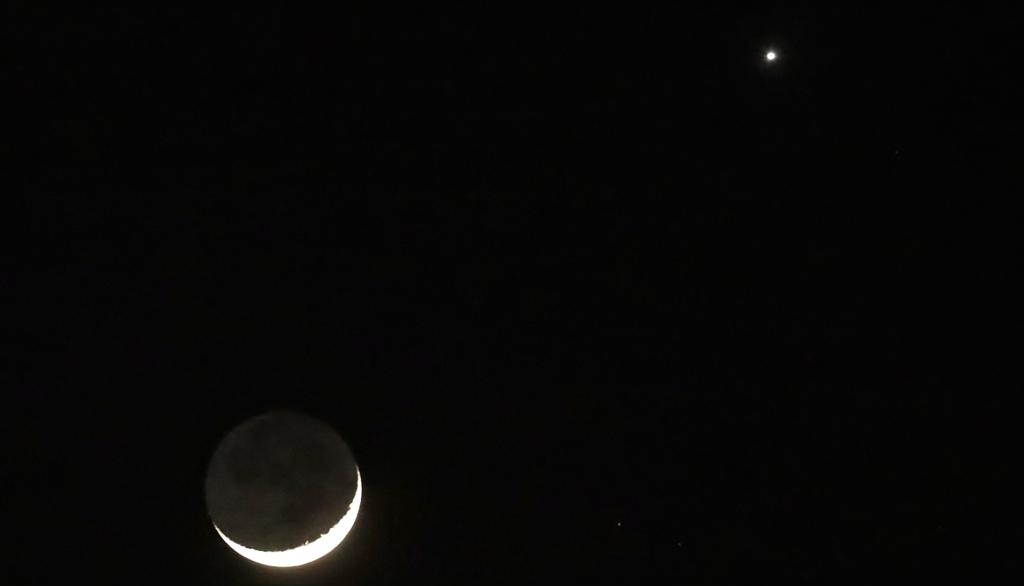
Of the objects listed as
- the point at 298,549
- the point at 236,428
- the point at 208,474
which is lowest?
the point at 298,549

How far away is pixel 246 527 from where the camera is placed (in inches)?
191

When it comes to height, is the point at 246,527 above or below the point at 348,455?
below

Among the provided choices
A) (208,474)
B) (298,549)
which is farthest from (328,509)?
(208,474)

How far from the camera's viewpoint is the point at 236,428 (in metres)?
5.32

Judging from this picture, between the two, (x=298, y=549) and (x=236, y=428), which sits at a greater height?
(x=236, y=428)

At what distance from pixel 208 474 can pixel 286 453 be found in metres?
0.49

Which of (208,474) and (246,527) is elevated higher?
(208,474)

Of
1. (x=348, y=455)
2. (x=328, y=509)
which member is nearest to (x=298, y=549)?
(x=328, y=509)

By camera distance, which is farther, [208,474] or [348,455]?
[348,455]

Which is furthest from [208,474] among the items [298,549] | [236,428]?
[298,549]

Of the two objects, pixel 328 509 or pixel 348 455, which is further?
pixel 348 455

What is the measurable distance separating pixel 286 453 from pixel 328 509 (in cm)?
43

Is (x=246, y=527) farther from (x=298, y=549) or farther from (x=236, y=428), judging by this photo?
(x=236, y=428)

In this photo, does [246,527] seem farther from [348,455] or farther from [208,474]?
[348,455]
